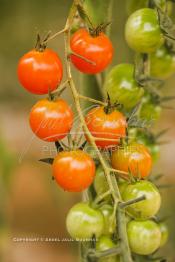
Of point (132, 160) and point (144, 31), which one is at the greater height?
point (144, 31)

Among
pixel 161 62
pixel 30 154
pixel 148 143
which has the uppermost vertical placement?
pixel 161 62

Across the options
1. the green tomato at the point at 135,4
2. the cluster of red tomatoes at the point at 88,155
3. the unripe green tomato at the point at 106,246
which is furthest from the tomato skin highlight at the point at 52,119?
the green tomato at the point at 135,4

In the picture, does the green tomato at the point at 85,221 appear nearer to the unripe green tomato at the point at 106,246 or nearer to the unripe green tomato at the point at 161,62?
the unripe green tomato at the point at 106,246

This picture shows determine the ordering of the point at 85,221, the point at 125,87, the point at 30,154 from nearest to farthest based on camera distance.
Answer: the point at 85,221 < the point at 125,87 < the point at 30,154

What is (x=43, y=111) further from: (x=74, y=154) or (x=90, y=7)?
(x=90, y=7)

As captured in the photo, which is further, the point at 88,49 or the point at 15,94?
the point at 15,94

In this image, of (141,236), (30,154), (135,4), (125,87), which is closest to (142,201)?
(141,236)

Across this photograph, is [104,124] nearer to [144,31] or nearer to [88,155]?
[88,155]

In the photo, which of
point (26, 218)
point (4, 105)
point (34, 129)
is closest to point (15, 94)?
point (4, 105)
